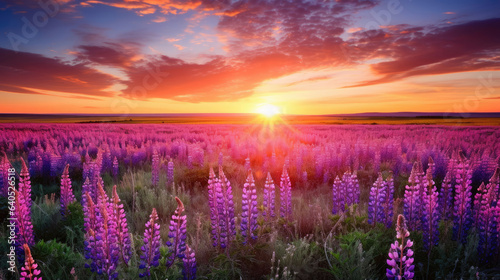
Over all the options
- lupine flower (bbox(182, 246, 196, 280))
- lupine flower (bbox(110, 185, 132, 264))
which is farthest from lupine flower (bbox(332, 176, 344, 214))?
lupine flower (bbox(110, 185, 132, 264))

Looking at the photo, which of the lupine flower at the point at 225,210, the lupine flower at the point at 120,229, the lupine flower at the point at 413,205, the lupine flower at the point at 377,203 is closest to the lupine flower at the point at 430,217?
the lupine flower at the point at 413,205

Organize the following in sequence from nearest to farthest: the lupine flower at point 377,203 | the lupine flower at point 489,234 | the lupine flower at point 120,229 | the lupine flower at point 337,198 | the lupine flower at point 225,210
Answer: the lupine flower at point 120,229 < the lupine flower at point 225,210 < the lupine flower at point 489,234 < the lupine flower at point 377,203 < the lupine flower at point 337,198

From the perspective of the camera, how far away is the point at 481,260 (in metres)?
3.19

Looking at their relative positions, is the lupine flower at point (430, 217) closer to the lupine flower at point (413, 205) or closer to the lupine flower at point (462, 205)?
the lupine flower at point (413, 205)

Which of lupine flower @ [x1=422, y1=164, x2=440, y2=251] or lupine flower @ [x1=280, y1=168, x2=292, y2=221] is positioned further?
lupine flower @ [x1=280, y1=168, x2=292, y2=221]

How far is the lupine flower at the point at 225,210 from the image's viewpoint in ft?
9.25

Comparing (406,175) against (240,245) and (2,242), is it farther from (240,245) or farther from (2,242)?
(2,242)

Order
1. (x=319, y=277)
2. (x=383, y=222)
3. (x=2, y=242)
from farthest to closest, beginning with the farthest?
1. (x=383, y=222)
2. (x=2, y=242)
3. (x=319, y=277)

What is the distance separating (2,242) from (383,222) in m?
5.14

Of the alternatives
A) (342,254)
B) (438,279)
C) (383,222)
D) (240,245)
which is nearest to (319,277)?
(342,254)

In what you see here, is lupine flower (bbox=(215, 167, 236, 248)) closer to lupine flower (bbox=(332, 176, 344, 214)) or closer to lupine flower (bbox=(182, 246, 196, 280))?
lupine flower (bbox=(182, 246, 196, 280))

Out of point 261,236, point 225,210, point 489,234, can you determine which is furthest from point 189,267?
point 489,234

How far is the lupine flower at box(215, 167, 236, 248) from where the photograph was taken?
2.82m

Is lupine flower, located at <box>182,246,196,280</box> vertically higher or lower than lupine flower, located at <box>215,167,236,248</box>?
lower
